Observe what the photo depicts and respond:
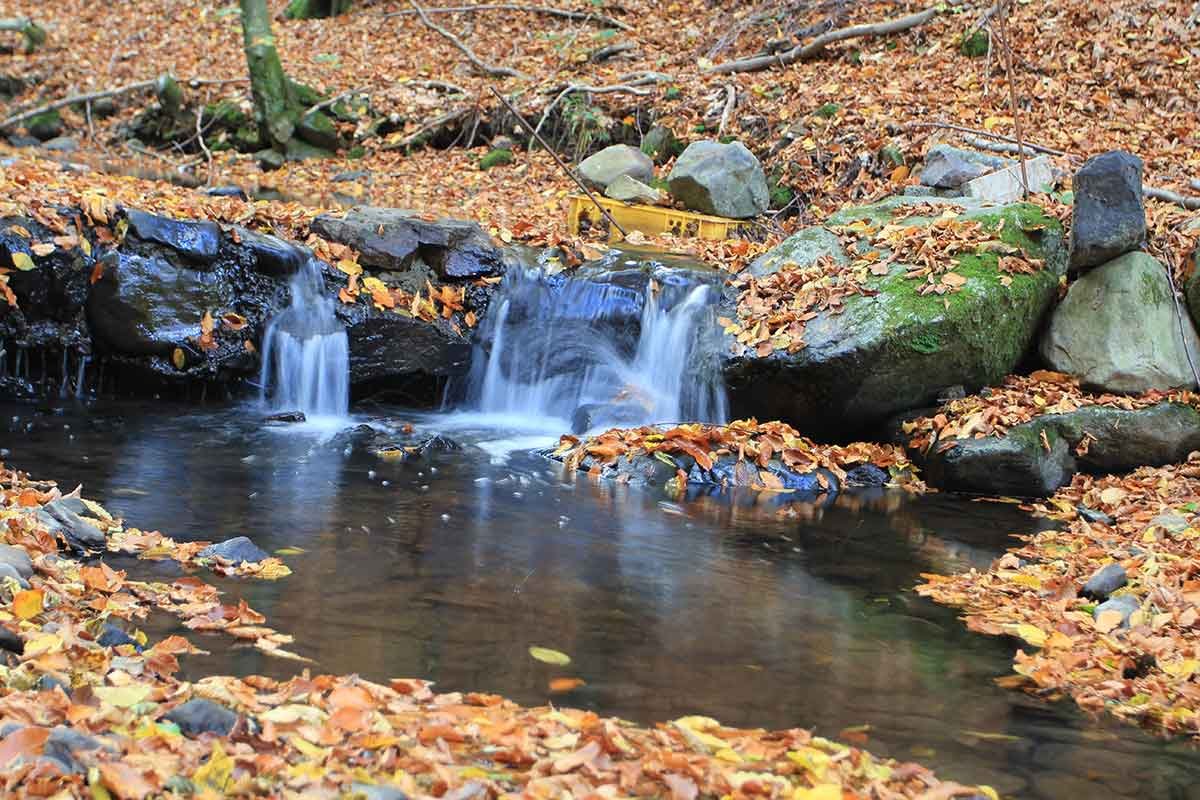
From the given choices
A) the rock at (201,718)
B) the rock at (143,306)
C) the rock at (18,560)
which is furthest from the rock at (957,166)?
the rock at (201,718)

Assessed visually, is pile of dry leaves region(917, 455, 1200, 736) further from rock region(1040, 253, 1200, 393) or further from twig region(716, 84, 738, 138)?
twig region(716, 84, 738, 138)

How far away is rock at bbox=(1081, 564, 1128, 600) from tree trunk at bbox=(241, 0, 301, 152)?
14.3 meters

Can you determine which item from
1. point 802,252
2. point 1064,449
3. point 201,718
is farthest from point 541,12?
point 201,718

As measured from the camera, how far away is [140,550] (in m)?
5.27

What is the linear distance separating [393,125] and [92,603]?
46.6ft

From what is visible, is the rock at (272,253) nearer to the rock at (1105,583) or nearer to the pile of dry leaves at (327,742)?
the pile of dry leaves at (327,742)

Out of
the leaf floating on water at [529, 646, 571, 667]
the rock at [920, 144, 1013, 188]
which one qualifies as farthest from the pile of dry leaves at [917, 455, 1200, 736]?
the rock at [920, 144, 1013, 188]

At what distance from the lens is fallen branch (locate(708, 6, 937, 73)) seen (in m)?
15.2

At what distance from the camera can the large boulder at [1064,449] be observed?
27.0ft

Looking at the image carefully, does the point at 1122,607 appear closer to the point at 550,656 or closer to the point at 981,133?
the point at 550,656

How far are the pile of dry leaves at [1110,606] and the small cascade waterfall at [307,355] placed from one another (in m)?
5.58

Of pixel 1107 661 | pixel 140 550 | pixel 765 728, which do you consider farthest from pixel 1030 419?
pixel 140 550

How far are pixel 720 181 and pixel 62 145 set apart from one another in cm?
1064

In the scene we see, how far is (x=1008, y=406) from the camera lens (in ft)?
28.1
